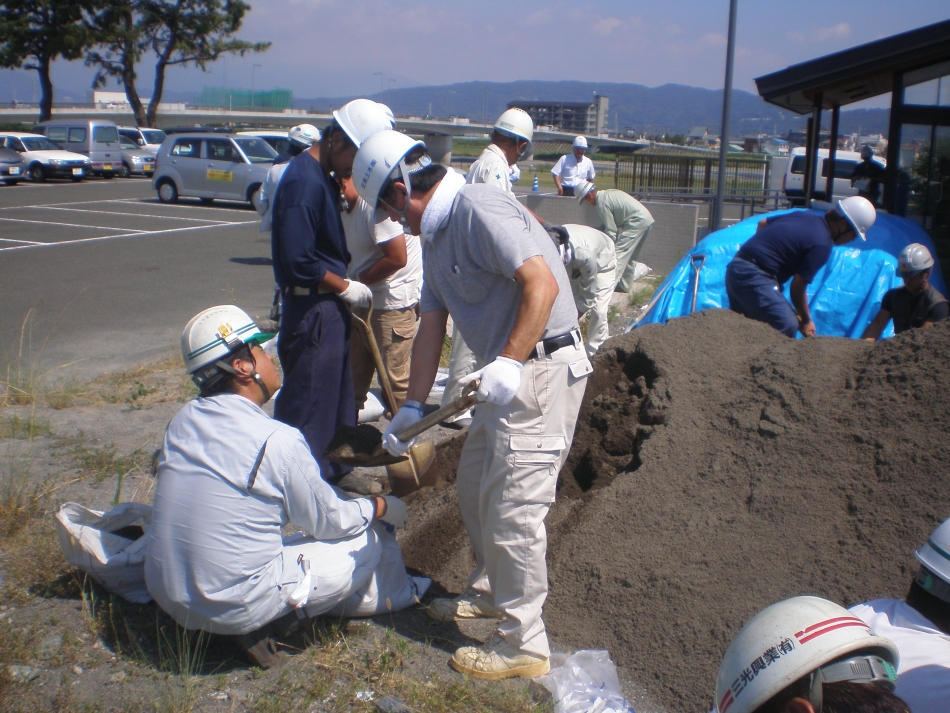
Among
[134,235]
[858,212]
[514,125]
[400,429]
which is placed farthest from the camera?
[134,235]

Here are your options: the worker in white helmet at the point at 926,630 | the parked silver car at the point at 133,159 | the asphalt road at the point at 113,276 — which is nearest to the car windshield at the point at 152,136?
the parked silver car at the point at 133,159

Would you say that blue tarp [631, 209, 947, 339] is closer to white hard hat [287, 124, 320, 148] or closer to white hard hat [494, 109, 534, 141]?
white hard hat [494, 109, 534, 141]

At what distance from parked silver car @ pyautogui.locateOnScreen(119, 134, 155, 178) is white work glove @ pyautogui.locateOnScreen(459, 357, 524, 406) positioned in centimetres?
2724

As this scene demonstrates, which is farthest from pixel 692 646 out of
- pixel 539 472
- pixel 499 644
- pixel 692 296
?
pixel 692 296

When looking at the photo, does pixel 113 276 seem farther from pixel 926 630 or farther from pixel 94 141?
pixel 94 141

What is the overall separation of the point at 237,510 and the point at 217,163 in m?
16.6

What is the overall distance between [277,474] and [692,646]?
5.31 feet

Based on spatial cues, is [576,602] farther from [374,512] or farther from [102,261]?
[102,261]

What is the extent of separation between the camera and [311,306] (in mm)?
3541

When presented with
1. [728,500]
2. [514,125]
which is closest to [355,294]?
[728,500]

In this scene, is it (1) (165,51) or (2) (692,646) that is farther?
(1) (165,51)

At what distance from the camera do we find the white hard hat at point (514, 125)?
5.41 meters

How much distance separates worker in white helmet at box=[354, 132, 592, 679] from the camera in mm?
2504

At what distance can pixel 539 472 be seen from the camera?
2.61 m
